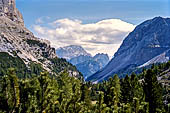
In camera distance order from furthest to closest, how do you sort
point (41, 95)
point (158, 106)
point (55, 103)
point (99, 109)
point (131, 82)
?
point (131, 82) → point (158, 106) → point (55, 103) → point (41, 95) → point (99, 109)

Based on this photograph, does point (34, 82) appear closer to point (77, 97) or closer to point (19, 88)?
point (19, 88)

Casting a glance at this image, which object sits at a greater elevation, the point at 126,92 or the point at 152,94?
the point at 126,92

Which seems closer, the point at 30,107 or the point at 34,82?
the point at 30,107

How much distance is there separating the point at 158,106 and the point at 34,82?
128 ft

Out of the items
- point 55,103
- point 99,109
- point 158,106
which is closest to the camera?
point 99,109

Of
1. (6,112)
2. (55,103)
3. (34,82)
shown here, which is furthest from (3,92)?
(55,103)

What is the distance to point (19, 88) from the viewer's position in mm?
54375

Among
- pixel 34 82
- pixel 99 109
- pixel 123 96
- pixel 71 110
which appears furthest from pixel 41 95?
pixel 123 96

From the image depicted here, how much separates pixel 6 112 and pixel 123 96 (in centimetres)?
4226

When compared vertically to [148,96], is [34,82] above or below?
above

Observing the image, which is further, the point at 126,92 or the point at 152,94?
the point at 126,92

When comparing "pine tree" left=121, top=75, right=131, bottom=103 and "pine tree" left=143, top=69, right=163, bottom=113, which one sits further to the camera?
"pine tree" left=121, top=75, right=131, bottom=103

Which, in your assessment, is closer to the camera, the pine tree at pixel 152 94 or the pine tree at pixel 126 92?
the pine tree at pixel 152 94

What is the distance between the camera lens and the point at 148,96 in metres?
70.0
